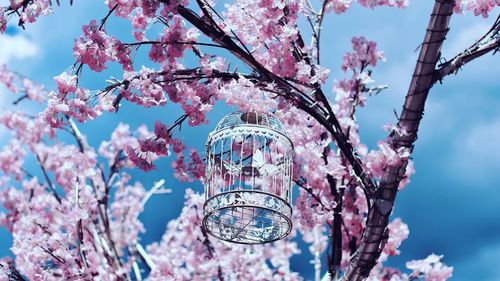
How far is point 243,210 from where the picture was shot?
3.62 meters

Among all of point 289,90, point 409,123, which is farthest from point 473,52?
point 289,90

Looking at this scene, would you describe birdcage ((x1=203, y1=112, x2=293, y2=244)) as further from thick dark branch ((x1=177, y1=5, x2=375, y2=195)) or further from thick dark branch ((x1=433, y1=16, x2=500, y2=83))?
thick dark branch ((x1=433, y1=16, x2=500, y2=83))

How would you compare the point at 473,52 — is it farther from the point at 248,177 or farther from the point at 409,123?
the point at 248,177

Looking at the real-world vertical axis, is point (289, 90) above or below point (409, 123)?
above

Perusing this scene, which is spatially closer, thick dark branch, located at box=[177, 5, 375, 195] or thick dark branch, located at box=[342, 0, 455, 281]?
thick dark branch, located at box=[342, 0, 455, 281]

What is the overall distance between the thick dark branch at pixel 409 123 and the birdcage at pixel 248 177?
483mm

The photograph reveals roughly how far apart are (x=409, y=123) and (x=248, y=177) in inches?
Result: 41.2

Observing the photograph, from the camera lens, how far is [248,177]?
379 centimetres

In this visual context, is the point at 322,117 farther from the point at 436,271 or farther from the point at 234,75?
the point at 436,271

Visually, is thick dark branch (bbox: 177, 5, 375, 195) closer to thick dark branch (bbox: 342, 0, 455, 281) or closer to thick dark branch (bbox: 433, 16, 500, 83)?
thick dark branch (bbox: 342, 0, 455, 281)

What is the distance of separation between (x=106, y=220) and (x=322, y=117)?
3.79m

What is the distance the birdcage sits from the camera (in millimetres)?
3459

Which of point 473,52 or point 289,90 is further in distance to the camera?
point 289,90

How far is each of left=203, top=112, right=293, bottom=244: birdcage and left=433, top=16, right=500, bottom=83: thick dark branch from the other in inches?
37.8
